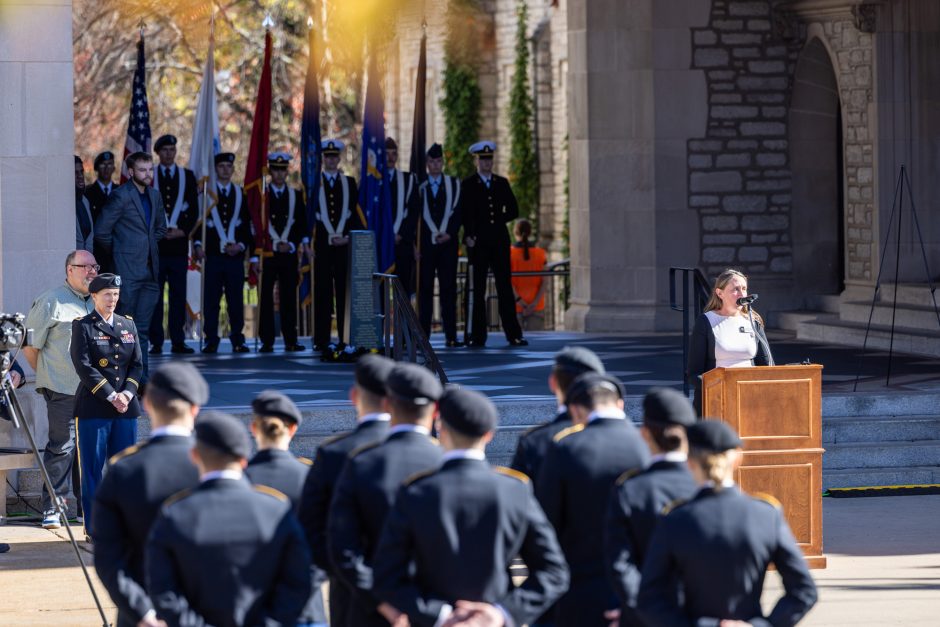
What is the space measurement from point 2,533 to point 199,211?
5.54m

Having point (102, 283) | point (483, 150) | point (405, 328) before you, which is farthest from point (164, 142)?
point (102, 283)

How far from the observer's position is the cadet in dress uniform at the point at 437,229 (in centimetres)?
1625

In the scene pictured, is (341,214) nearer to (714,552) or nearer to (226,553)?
(226,553)

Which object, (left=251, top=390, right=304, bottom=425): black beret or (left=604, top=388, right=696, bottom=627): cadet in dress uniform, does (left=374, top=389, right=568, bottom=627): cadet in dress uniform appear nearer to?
(left=604, top=388, right=696, bottom=627): cadet in dress uniform

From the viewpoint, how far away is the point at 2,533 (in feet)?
34.6

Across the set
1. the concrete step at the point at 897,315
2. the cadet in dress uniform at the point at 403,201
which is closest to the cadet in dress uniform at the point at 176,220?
the cadet in dress uniform at the point at 403,201

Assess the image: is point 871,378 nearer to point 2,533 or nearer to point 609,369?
point 609,369

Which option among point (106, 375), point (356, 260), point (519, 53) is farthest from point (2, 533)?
point (519, 53)

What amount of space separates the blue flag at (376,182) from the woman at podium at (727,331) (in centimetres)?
653

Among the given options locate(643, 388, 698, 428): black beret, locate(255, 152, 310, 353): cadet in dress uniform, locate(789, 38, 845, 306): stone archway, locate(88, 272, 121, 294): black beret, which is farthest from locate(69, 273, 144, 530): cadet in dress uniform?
locate(789, 38, 845, 306): stone archway

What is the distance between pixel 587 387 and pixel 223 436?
127 cm

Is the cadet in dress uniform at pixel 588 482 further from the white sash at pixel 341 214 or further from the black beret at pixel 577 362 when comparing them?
the white sash at pixel 341 214

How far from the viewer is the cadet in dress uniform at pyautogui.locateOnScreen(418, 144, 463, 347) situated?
16250mm

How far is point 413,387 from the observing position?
208 inches
